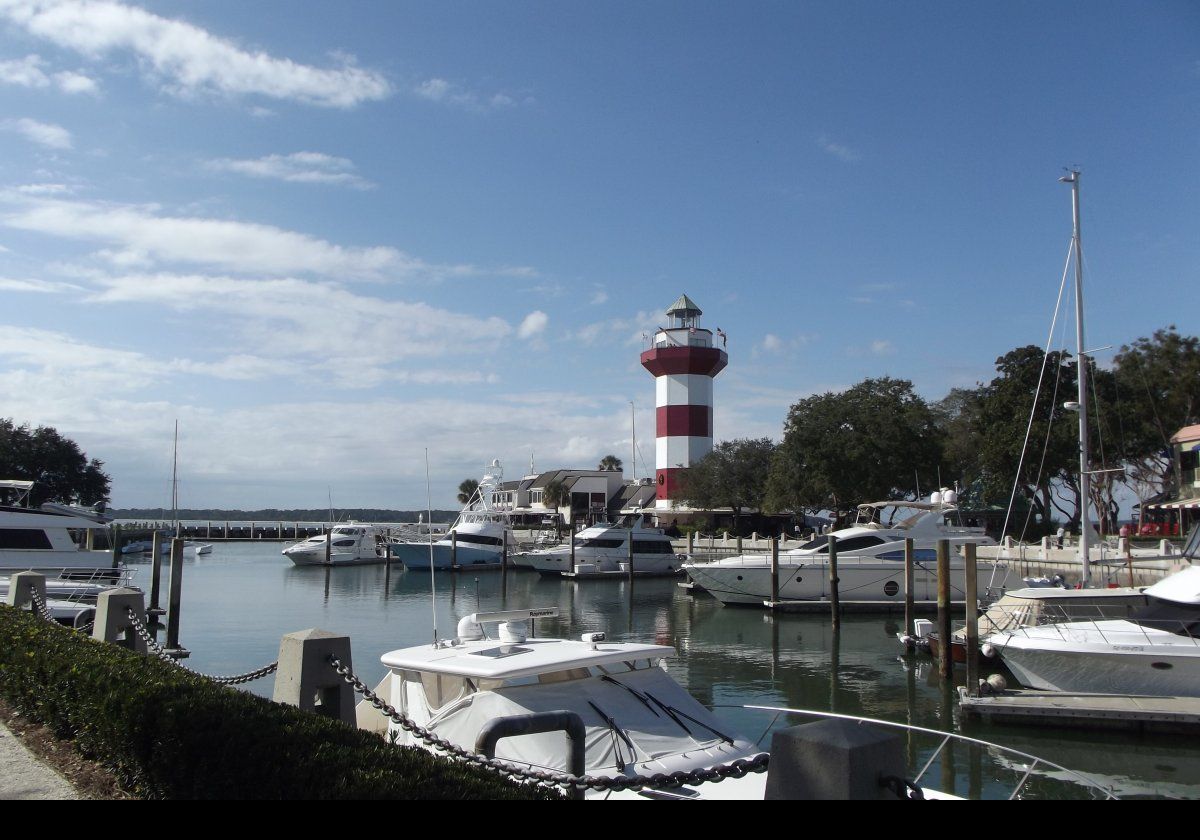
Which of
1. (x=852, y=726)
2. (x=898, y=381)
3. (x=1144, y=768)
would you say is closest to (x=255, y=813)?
(x=852, y=726)

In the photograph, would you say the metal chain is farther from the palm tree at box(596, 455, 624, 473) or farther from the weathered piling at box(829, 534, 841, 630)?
the palm tree at box(596, 455, 624, 473)

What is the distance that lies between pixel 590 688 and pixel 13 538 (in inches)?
1212

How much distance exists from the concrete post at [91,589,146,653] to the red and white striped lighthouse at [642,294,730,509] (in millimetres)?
57034

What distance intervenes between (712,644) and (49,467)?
6516 cm

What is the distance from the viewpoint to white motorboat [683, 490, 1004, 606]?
32.5 m

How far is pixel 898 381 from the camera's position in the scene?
195ft

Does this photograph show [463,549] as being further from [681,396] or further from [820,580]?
[820,580]

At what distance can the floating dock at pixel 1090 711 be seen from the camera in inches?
583

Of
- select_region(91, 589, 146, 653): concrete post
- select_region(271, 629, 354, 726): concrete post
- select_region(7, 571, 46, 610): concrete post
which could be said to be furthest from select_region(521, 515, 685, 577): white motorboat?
select_region(271, 629, 354, 726): concrete post

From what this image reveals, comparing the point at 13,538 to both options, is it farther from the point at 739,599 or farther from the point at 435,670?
the point at 435,670

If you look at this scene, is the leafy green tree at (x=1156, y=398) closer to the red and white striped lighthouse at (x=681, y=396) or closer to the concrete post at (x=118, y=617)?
the red and white striped lighthouse at (x=681, y=396)

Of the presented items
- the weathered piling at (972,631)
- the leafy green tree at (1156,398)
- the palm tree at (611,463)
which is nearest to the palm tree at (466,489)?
the palm tree at (611,463)

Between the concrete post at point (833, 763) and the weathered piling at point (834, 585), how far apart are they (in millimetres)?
26525

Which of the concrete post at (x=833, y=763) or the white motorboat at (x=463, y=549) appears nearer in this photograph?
the concrete post at (x=833, y=763)
